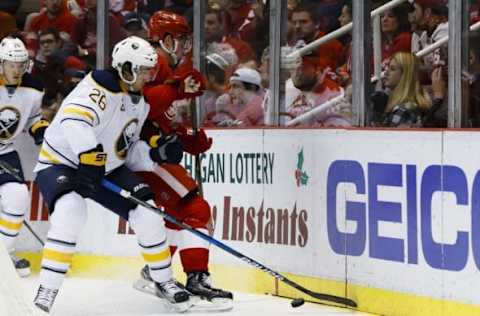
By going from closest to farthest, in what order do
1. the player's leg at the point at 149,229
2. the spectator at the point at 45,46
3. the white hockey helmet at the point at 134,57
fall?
1. the white hockey helmet at the point at 134,57
2. the player's leg at the point at 149,229
3. the spectator at the point at 45,46

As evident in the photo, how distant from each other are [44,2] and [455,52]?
3.49 m

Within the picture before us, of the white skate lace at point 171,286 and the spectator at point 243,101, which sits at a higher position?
the spectator at point 243,101

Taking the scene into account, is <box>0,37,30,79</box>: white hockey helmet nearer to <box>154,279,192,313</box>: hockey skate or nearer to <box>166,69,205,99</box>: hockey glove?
<box>166,69,205,99</box>: hockey glove

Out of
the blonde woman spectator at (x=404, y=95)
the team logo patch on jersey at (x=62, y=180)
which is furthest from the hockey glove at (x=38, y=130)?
the blonde woman spectator at (x=404, y=95)

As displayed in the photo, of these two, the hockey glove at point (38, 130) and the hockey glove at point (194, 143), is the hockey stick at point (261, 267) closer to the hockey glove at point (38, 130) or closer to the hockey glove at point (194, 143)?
the hockey glove at point (194, 143)

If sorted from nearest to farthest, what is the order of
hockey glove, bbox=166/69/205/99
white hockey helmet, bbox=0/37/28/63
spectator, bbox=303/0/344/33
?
1. hockey glove, bbox=166/69/205/99
2. spectator, bbox=303/0/344/33
3. white hockey helmet, bbox=0/37/28/63

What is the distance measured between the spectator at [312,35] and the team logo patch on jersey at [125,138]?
3.71 ft

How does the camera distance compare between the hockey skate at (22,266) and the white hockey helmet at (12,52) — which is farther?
the hockey skate at (22,266)

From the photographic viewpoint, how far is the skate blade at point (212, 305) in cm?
732

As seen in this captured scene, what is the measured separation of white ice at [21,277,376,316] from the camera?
23.7 ft

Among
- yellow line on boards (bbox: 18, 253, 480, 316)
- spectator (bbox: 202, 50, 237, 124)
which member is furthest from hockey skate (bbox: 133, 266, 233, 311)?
spectator (bbox: 202, 50, 237, 124)

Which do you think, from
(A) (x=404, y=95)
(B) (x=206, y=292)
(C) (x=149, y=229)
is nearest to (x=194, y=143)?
(C) (x=149, y=229)

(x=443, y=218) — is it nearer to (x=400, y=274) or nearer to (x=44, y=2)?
(x=400, y=274)

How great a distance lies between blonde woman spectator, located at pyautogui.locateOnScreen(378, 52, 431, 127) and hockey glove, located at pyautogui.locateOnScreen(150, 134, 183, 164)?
100 centimetres
